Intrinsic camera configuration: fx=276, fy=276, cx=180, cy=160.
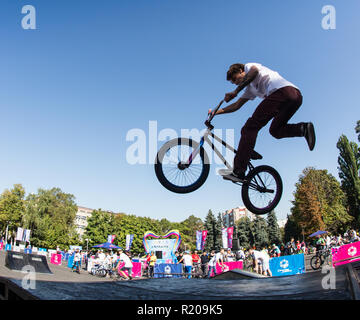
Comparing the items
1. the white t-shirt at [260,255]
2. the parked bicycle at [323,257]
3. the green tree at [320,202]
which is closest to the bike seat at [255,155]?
the white t-shirt at [260,255]

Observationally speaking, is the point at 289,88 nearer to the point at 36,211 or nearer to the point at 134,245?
the point at 36,211

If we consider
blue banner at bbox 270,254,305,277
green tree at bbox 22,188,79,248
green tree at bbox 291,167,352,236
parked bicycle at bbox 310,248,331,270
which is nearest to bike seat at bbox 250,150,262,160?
blue banner at bbox 270,254,305,277

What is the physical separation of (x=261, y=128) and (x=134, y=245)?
73.9 metres

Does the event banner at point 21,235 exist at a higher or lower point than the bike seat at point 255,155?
lower

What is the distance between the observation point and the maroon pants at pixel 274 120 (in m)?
3.82

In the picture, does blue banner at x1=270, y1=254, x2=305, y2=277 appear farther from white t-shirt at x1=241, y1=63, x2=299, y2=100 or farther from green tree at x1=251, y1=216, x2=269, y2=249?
green tree at x1=251, y1=216, x2=269, y2=249

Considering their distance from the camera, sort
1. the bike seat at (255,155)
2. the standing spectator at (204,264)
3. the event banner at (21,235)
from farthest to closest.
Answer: the event banner at (21,235), the standing spectator at (204,264), the bike seat at (255,155)

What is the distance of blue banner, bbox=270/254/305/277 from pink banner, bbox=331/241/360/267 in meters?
2.18

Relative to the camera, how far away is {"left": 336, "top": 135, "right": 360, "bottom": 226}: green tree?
125ft

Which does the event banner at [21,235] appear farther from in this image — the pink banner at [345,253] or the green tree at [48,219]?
the pink banner at [345,253]

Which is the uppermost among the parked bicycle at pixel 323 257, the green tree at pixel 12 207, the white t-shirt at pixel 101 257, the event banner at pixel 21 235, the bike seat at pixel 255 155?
the green tree at pixel 12 207

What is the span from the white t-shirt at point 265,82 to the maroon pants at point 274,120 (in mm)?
72

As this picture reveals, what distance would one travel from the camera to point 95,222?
66.5 metres

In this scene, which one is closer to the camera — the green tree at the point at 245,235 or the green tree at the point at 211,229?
the green tree at the point at 211,229
